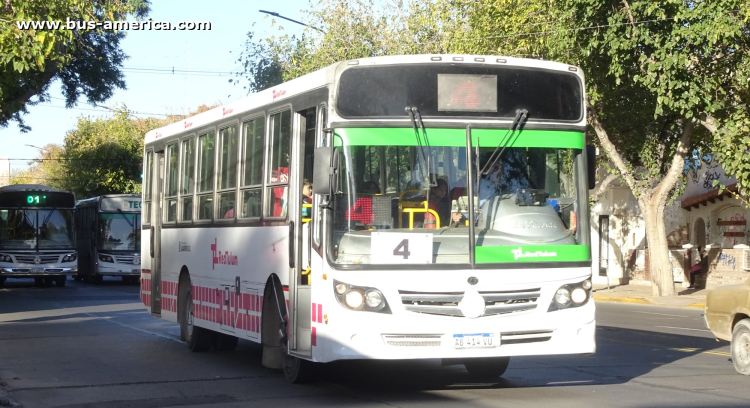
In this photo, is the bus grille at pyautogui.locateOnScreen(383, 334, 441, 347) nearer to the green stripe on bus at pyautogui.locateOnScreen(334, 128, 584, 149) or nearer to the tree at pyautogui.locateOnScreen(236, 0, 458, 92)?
the green stripe on bus at pyautogui.locateOnScreen(334, 128, 584, 149)

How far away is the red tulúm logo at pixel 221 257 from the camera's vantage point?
1225cm

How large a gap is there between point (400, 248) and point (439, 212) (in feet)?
1.62

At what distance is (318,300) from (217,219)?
389 cm

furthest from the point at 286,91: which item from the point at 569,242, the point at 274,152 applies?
the point at 569,242

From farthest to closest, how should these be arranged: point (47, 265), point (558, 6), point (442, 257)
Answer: point (47, 265)
point (558, 6)
point (442, 257)

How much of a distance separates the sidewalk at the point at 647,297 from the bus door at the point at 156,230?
15324mm

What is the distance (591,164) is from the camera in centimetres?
988

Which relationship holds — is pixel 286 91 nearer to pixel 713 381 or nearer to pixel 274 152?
pixel 274 152

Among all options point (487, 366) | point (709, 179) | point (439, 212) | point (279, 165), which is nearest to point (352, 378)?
point (487, 366)

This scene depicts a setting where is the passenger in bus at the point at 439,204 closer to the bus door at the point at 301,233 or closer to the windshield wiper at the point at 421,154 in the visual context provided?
the windshield wiper at the point at 421,154

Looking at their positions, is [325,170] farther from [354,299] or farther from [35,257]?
[35,257]

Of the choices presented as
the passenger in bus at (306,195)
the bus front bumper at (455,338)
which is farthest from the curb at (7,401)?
the passenger in bus at (306,195)

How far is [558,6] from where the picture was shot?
25906 millimetres

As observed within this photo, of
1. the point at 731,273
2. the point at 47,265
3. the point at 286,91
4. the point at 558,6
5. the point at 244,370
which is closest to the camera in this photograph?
the point at 286,91
